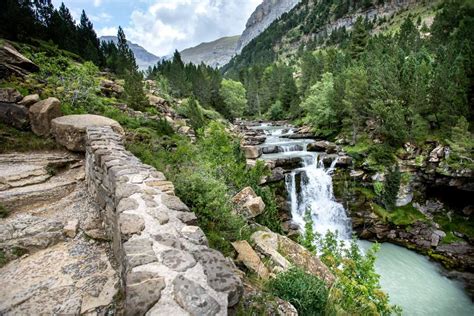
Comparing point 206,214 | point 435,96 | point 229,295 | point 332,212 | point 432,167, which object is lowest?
point 332,212

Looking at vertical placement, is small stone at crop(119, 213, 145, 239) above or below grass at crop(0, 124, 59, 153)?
below

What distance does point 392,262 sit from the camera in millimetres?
15578

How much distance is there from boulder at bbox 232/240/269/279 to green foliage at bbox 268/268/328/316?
0.57m

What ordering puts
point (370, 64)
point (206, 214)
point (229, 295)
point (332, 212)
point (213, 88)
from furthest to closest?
point (213, 88) → point (370, 64) → point (332, 212) → point (206, 214) → point (229, 295)

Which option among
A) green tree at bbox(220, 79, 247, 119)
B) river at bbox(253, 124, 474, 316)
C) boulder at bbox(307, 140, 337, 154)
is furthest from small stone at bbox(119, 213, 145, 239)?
green tree at bbox(220, 79, 247, 119)

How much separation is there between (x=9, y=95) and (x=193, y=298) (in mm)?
10988

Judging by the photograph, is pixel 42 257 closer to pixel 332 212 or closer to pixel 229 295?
pixel 229 295

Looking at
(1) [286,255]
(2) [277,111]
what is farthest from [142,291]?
(2) [277,111]

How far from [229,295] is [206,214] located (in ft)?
11.1

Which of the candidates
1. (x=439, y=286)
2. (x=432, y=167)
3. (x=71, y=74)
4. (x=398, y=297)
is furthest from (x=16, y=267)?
(x=432, y=167)

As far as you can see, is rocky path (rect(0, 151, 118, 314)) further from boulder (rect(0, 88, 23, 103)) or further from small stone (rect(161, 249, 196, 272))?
boulder (rect(0, 88, 23, 103))

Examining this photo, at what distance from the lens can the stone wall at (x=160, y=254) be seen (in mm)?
2404

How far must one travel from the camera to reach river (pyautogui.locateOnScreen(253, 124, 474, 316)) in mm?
12406

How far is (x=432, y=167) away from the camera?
19984 mm
